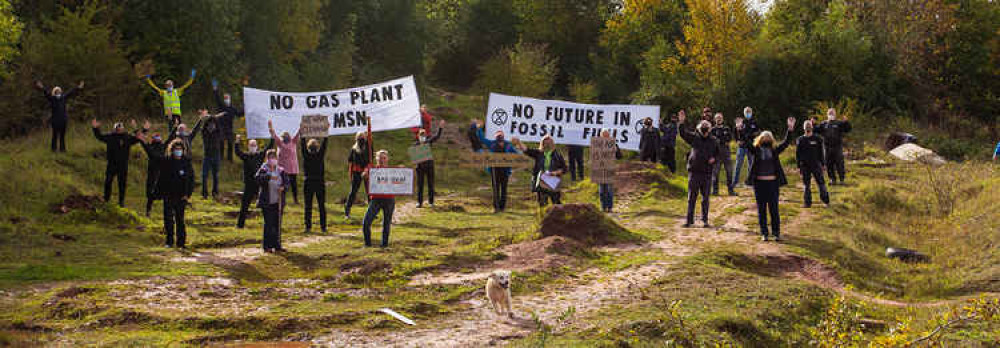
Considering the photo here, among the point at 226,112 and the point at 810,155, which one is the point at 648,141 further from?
the point at 226,112

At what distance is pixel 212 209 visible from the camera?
65.0 feet

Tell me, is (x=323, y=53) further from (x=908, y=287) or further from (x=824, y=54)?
(x=908, y=287)

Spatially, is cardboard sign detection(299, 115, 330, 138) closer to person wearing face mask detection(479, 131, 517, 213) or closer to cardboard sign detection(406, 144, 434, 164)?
cardboard sign detection(406, 144, 434, 164)

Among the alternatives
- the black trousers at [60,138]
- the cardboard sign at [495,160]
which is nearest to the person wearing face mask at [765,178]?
the cardboard sign at [495,160]

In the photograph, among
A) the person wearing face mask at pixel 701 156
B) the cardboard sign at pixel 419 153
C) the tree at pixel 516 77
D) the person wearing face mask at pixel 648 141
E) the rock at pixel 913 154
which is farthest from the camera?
the tree at pixel 516 77

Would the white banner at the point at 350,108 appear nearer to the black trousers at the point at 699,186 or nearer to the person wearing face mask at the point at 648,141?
the black trousers at the point at 699,186

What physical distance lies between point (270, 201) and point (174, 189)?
1.62 meters

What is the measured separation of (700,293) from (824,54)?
35.9 metres

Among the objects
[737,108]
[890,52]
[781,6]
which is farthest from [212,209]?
[781,6]

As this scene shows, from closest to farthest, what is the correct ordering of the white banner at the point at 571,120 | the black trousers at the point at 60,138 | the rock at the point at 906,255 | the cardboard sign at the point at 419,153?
1. the rock at the point at 906,255
2. the cardboard sign at the point at 419,153
3. the black trousers at the point at 60,138
4. the white banner at the point at 571,120

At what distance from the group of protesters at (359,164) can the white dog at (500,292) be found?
491cm

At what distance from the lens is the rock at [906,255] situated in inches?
605

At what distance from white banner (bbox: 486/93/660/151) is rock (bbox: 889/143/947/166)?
11.8 meters

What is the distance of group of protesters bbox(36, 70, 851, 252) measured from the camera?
1444cm
